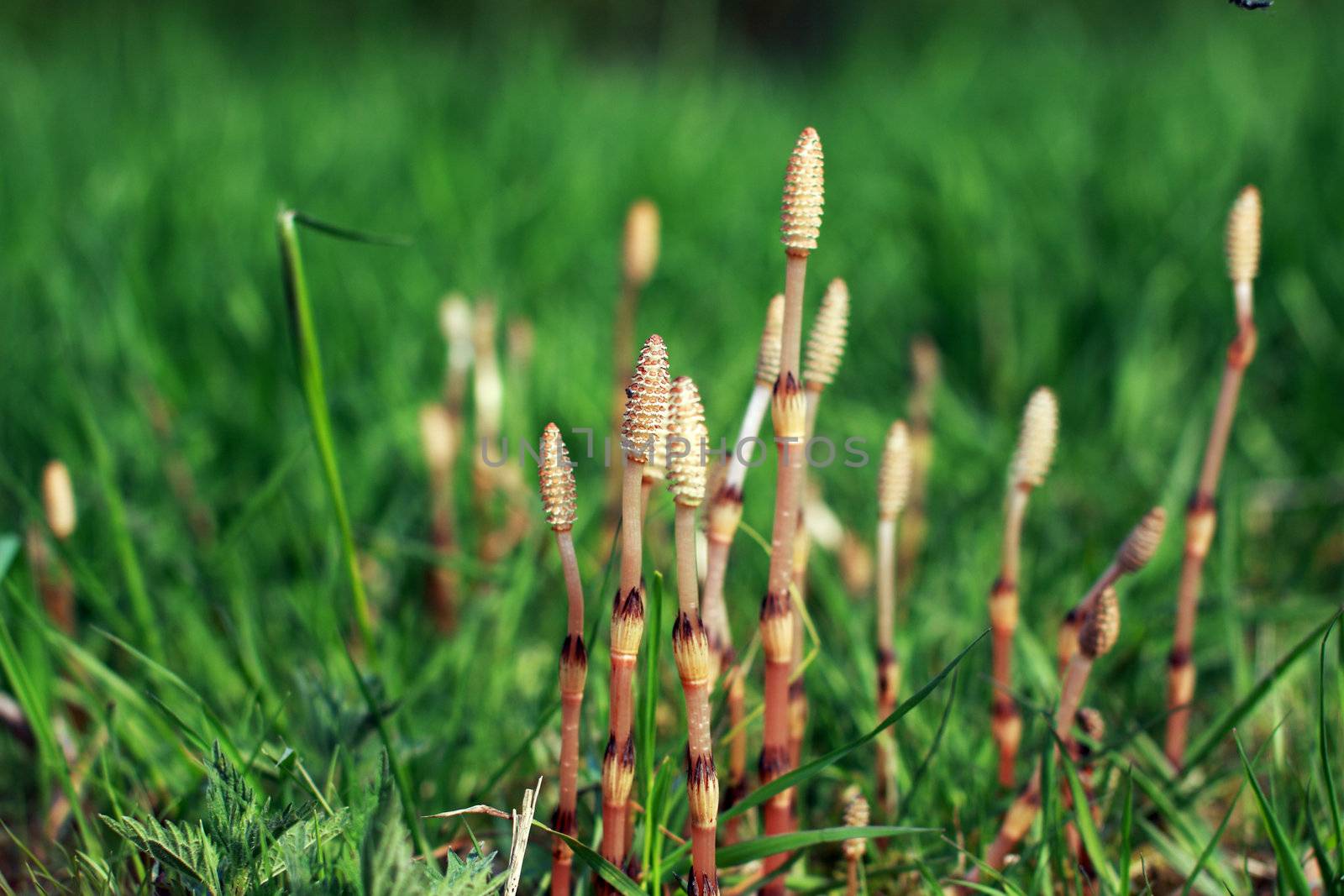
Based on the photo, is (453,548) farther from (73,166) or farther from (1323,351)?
(73,166)

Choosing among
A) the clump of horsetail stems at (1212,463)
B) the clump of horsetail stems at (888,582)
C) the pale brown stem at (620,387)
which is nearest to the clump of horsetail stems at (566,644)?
the clump of horsetail stems at (888,582)

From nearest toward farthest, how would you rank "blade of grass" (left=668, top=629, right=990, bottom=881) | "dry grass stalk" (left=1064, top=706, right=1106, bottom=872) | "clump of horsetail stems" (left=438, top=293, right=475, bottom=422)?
"blade of grass" (left=668, top=629, right=990, bottom=881) → "dry grass stalk" (left=1064, top=706, right=1106, bottom=872) → "clump of horsetail stems" (left=438, top=293, right=475, bottom=422)

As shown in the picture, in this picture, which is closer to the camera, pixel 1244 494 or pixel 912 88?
pixel 1244 494

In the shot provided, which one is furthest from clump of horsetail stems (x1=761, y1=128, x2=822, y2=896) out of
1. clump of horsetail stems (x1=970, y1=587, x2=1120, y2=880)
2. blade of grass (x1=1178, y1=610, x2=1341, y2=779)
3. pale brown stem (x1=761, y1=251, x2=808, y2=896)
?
blade of grass (x1=1178, y1=610, x2=1341, y2=779)

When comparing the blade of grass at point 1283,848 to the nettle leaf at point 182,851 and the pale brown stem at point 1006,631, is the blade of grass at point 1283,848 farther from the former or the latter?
the nettle leaf at point 182,851

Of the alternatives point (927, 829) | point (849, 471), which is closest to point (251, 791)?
point (927, 829)

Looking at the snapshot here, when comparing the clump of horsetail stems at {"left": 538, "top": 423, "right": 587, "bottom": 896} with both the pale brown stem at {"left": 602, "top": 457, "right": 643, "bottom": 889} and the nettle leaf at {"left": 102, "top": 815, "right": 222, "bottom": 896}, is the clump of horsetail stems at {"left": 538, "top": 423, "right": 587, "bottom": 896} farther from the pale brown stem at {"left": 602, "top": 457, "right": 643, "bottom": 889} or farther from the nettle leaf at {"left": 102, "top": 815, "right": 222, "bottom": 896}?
the nettle leaf at {"left": 102, "top": 815, "right": 222, "bottom": 896}
